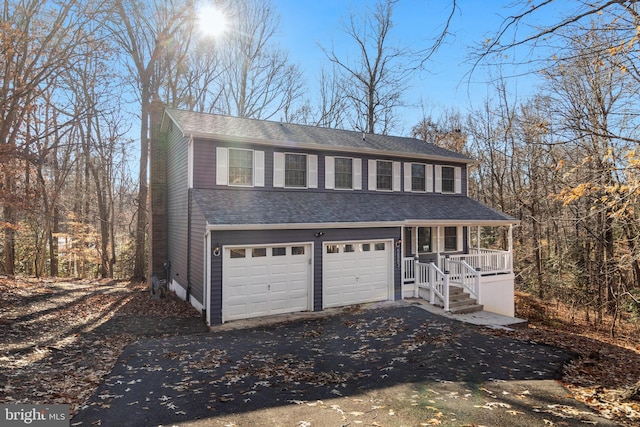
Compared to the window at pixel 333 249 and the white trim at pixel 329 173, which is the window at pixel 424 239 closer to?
the white trim at pixel 329 173

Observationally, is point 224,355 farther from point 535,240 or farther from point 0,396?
point 535,240

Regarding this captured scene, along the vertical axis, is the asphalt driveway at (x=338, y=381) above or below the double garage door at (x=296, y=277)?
below

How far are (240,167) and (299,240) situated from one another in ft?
11.6

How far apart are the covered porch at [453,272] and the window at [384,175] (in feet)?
7.07

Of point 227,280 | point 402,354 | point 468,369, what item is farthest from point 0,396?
point 468,369

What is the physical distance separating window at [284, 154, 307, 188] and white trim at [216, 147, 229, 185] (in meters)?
2.21

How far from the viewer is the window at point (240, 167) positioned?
1257 centimetres

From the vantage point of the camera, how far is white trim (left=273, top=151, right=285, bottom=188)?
1320 cm

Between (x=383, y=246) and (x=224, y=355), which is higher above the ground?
(x=383, y=246)

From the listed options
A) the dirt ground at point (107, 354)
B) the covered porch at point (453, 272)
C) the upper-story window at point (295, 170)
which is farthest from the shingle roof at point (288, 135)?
the dirt ground at point (107, 354)

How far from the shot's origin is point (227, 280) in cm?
1038

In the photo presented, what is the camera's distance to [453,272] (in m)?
13.9

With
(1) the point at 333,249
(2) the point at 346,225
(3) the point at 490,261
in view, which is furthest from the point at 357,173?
(3) the point at 490,261

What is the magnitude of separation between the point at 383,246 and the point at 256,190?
16.4 ft
